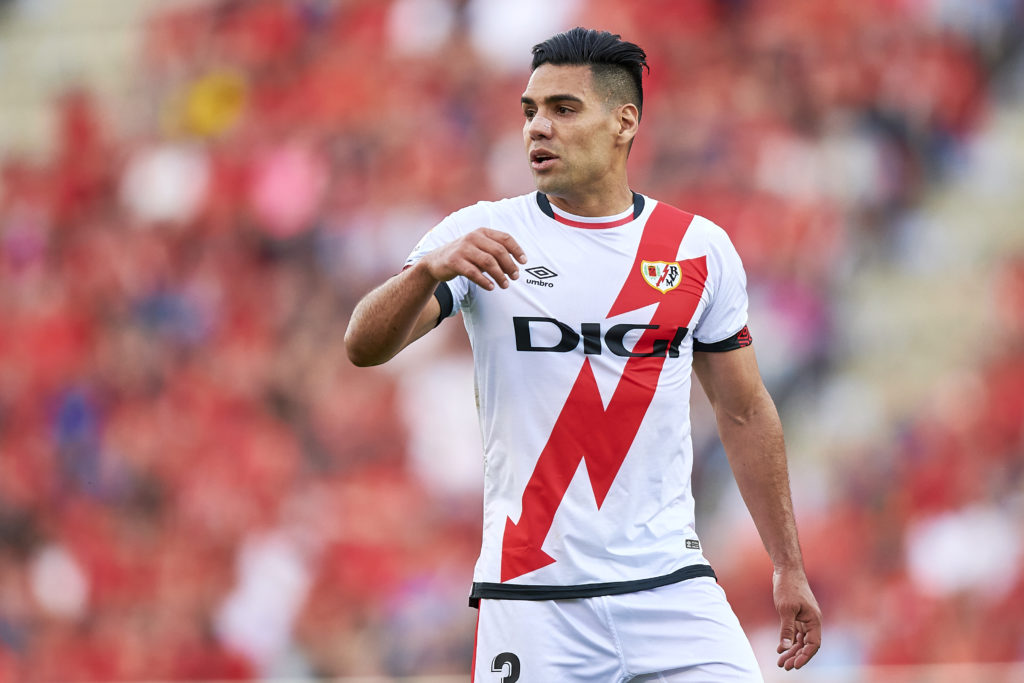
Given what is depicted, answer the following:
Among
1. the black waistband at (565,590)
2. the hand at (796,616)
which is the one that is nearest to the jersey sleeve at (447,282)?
the black waistband at (565,590)

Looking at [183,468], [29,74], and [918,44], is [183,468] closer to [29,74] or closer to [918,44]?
[29,74]

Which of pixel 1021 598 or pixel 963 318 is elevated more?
pixel 963 318

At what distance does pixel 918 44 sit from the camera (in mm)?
8680

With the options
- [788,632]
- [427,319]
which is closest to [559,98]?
[427,319]

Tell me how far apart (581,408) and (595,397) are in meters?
0.05

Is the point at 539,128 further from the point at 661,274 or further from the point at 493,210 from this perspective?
the point at 661,274

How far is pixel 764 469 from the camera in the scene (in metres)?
3.74

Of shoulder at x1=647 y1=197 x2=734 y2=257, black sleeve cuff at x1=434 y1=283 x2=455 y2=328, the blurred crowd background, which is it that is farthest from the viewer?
the blurred crowd background

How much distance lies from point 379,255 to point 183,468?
6.59 feet

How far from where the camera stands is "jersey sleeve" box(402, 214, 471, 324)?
345 cm

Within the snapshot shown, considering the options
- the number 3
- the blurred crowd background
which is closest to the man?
the number 3

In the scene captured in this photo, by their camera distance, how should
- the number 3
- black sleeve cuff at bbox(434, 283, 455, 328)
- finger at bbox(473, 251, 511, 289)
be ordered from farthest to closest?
black sleeve cuff at bbox(434, 283, 455, 328) → the number 3 → finger at bbox(473, 251, 511, 289)

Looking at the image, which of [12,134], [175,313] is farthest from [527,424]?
[12,134]

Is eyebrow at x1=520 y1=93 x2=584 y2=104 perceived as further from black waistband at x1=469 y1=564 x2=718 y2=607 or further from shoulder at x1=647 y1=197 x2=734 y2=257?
black waistband at x1=469 y1=564 x2=718 y2=607
